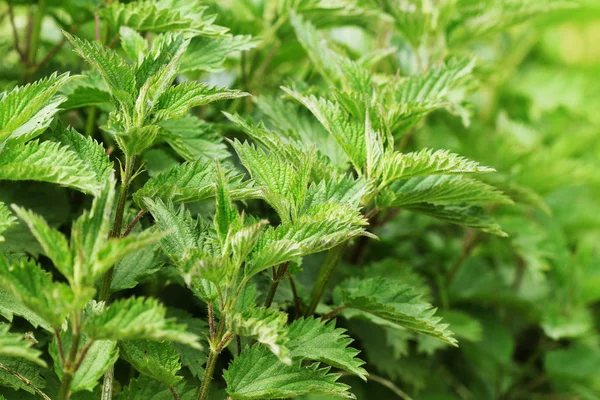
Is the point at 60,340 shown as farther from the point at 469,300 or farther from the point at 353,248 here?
the point at 469,300

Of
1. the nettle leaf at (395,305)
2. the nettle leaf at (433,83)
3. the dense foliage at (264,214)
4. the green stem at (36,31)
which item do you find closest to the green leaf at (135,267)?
the dense foliage at (264,214)

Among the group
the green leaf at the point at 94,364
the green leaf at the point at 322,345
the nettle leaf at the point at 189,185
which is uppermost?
the nettle leaf at the point at 189,185

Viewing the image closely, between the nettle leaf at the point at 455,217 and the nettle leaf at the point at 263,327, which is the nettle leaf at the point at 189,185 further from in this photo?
the nettle leaf at the point at 455,217

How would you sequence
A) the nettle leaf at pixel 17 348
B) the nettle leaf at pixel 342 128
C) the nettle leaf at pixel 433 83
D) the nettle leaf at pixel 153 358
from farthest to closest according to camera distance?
the nettle leaf at pixel 433 83, the nettle leaf at pixel 342 128, the nettle leaf at pixel 153 358, the nettle leaf at pixel 17 348

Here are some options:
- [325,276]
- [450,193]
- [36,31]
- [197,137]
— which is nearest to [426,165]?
[450,193]

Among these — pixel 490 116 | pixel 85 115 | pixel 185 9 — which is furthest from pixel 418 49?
pixel 490 116

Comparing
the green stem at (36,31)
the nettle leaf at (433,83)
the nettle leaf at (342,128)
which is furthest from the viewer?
the green stem at (36,31)
